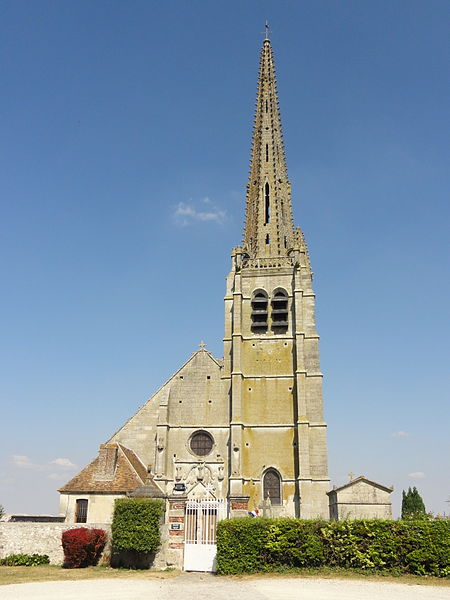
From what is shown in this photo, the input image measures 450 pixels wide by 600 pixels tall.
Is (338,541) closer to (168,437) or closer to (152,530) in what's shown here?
(152,530)

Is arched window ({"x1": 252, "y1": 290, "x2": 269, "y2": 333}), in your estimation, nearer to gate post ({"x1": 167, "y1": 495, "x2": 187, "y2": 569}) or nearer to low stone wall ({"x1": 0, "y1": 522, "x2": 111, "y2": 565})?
gate post ({"x1": 167, "y1": 495, "x2": 187, "y2": 569})

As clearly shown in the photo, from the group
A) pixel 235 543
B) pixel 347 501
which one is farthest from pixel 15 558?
pixel 347 501

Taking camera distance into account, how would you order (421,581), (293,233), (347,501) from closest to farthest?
(421,581) → (347,501) → (293,233)

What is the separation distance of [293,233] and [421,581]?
2401 centimetres

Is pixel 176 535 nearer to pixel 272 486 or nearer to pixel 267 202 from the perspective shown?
pixel 272 486

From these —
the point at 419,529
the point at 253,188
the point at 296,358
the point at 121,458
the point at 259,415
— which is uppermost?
the point at 253,188

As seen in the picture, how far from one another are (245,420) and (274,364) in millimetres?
3467

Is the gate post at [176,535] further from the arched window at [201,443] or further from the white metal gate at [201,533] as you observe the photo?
the arched window at [201,443]

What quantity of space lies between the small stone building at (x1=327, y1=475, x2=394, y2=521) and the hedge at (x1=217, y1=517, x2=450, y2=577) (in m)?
9.14

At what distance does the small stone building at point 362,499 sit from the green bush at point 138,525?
1050 centimetres

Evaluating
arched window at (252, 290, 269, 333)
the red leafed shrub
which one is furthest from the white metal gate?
arched window at (252, 290, 269, 333)

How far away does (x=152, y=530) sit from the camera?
589 inches

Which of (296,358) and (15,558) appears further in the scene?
(296,358)

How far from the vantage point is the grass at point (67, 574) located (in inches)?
543
